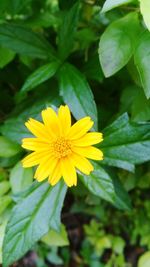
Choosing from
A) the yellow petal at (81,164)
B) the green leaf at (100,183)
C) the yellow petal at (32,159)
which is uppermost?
the yellow petal at (32,159)

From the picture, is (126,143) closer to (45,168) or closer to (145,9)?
(45,168)

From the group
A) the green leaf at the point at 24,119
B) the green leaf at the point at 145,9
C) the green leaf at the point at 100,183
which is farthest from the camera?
the green leaf at the point at 24,119

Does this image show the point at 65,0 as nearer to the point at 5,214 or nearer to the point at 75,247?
the point at 5,214

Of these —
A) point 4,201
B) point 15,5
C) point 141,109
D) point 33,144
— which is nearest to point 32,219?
point 4,201

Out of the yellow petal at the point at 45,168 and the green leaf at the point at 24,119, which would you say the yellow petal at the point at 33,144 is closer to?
the yellow petal at the point at 45,168

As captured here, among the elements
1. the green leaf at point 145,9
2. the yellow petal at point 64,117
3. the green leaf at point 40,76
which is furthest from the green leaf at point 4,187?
the green leaf at point 145,9
